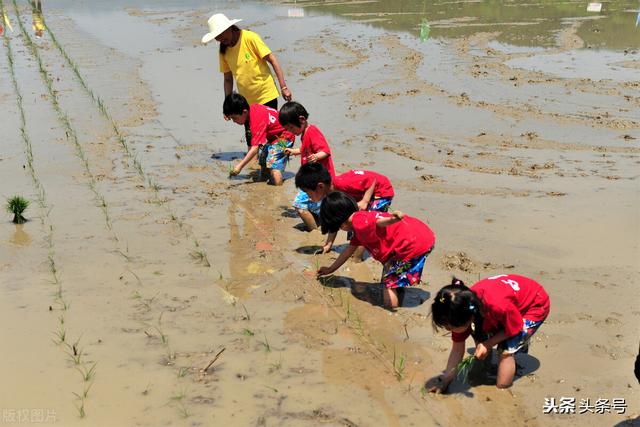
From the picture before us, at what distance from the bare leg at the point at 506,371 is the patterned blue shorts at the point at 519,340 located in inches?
1.4

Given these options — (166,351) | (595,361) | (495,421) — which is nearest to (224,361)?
(166,351)

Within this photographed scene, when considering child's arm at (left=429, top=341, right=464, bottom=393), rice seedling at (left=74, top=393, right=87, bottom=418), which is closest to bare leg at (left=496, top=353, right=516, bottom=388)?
child's arm at (left=429, top=341, right=464, bottom=393)

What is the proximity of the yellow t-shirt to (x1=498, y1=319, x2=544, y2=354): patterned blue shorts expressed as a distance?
421 cm

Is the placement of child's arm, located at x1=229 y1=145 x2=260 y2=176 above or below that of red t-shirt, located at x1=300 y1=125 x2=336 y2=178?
below

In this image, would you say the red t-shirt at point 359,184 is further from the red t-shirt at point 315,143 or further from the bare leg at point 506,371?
the bare leg at point 506,371

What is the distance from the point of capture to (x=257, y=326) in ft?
14.3

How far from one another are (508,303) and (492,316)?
0.10 metres

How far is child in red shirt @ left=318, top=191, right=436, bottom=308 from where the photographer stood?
4547 millimetres

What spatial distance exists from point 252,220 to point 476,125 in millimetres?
3546

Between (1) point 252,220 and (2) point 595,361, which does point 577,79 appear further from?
(2) point 595,361

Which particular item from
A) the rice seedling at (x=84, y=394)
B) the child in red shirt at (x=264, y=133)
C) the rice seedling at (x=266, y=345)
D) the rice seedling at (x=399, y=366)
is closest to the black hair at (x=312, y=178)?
the rice seedling at (x=266, y=345)

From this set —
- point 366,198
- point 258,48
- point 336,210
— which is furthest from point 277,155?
point 336,210

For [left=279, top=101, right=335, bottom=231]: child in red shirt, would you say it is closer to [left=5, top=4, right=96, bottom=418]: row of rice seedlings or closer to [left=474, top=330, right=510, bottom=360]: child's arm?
[left=5, top=4, right=96, bottom=418]: row of rice seedlings

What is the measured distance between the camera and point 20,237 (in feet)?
18.7
